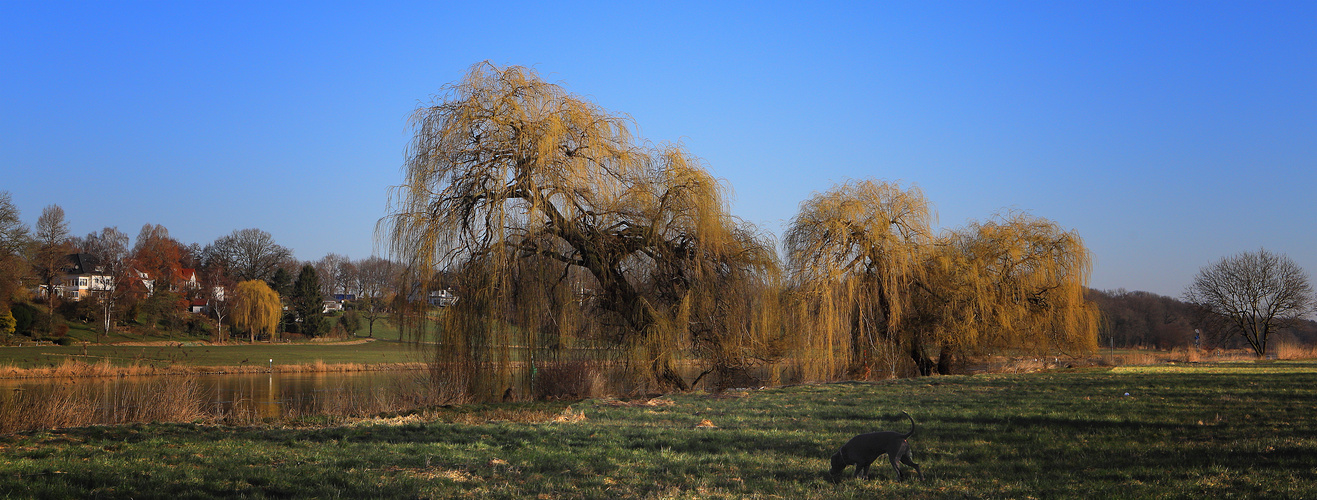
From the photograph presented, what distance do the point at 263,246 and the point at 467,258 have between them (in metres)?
74.0

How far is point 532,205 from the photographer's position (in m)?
17.5

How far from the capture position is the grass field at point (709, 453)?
659 centimetres

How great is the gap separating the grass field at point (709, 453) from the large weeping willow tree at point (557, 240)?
3.44 m

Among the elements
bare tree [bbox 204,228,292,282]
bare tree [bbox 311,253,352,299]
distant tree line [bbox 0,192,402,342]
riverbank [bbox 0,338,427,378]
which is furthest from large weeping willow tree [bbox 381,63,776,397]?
bare tree [bbox 311,253,352,299]

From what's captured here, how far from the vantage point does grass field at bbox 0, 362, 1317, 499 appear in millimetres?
6590

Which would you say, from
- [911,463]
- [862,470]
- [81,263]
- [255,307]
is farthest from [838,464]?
[81,263]

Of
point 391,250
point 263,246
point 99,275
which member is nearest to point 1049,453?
point 391,250

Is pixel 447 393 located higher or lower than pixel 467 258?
lower

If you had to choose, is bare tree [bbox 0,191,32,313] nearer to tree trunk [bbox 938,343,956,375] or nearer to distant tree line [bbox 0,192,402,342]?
distant tree line [bbox 0,192,402,342]

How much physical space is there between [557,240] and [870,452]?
12525 millimetres

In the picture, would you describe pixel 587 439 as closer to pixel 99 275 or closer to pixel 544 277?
pixel 544 277

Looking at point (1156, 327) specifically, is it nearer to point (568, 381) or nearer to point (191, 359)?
point (568, 381)

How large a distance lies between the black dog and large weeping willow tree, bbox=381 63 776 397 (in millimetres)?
11176

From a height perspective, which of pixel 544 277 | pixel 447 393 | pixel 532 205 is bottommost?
pixel 447 393
